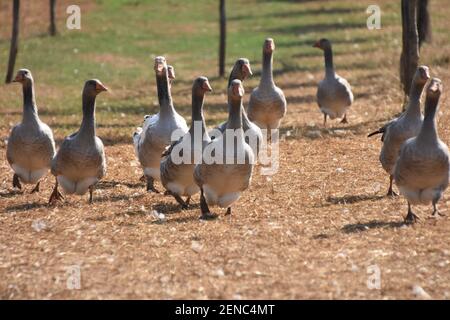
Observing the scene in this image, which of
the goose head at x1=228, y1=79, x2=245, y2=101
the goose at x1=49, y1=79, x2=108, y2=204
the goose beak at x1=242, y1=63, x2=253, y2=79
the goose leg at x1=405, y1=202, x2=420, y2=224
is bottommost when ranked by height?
the goose leg at x1=405, y1=202, x2=420, y2=224

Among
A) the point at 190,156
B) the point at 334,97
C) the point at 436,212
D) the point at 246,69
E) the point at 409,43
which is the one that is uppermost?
the point at 409,43

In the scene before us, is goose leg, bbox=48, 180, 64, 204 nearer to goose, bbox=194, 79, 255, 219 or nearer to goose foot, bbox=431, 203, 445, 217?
goose, bbox=194, 79, 255, 219

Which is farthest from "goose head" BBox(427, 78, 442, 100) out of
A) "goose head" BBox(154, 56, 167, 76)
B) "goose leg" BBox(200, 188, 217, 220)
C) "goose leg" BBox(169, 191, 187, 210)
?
"goose head" BBox(154, 56, 167, 76)

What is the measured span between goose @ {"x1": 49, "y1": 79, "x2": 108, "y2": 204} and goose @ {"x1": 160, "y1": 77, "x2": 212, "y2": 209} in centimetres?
81

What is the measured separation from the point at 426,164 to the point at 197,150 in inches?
103

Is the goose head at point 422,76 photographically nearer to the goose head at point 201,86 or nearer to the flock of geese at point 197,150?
the flock of geese at point 197,150

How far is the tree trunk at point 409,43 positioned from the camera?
15.6m

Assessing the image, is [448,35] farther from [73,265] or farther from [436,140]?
[73,265]

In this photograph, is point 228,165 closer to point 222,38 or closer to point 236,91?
point 236,91

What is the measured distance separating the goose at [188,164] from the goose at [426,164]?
2295 mm

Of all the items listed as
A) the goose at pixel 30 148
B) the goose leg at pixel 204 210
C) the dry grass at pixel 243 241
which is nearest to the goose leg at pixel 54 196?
the dry grass at pixel 243 241

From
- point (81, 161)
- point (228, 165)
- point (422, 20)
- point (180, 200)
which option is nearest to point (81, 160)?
point (81, 161)

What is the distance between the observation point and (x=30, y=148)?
10.9 meters

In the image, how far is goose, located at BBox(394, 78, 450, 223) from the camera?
28.7ft
